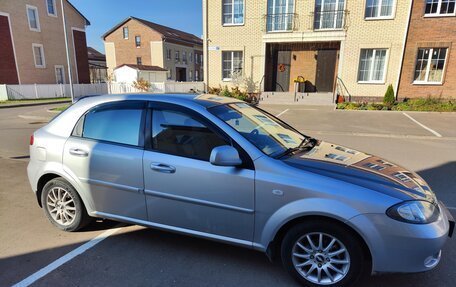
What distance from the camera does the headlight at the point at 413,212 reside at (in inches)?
94.0

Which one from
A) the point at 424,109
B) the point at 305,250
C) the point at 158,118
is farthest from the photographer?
the point at 424,109

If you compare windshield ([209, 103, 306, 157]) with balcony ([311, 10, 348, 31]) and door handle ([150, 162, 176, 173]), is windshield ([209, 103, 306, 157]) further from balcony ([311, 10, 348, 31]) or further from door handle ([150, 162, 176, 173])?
balcony ([311, 10, 348, 31])

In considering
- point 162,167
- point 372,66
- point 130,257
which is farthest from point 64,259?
point 372,66

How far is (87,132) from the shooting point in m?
3.51

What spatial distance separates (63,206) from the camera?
12.2ft

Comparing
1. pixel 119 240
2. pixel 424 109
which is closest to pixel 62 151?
pixel 119 240

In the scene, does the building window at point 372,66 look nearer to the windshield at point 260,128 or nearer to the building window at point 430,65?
the building window at point 430,65

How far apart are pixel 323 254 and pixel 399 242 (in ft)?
1.98

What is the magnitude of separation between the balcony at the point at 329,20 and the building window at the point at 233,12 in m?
4.59

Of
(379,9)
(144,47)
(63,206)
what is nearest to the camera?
(63,206)

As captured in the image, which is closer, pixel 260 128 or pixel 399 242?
pixel 399 242

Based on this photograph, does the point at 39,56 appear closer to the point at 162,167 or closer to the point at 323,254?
the point at 162,167

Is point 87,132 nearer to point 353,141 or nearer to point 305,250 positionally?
point 305,250

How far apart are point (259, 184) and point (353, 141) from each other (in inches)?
276
